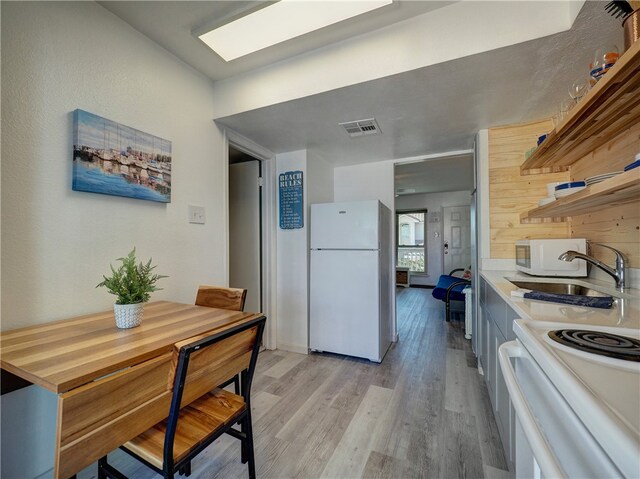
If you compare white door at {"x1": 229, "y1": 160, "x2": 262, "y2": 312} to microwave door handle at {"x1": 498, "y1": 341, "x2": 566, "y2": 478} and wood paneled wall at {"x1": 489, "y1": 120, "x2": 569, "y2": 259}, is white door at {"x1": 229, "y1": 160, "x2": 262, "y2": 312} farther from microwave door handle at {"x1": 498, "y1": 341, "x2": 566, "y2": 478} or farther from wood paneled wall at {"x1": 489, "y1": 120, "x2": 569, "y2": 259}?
microwave door handle at {"x1": 498, "y1": 341, "x2": 566, "y2": 478}

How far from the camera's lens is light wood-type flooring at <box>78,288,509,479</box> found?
139 cm

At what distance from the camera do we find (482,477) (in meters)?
1.32

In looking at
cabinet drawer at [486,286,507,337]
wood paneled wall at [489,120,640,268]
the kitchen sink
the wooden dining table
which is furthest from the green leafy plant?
wood paneled wall at [489,120,640,268]

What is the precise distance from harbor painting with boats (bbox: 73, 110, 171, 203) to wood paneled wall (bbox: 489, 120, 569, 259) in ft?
8.57

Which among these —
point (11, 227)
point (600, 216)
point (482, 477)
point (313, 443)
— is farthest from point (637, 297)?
point (11, 227)

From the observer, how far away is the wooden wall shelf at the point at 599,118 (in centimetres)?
93

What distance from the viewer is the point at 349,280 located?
2.72 meters

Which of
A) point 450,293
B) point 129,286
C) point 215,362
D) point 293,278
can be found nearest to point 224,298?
point 129,286

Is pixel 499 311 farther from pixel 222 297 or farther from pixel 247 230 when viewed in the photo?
pixel 247 230

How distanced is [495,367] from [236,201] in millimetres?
2822

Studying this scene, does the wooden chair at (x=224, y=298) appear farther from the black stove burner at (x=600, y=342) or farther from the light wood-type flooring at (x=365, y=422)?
the black stove burner at (x=600, y=342)

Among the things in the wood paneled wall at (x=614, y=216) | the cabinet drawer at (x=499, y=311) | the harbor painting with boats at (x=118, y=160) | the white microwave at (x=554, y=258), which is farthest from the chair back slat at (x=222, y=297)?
the wood paneled wall at (x=614, y=216)

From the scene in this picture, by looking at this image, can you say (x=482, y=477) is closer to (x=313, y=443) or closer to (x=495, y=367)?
(x=495, y=367)

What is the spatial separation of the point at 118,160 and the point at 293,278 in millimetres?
1853
